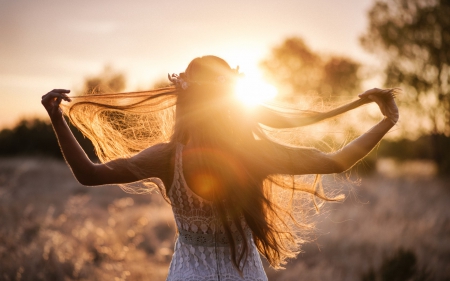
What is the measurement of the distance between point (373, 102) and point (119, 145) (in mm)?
1641

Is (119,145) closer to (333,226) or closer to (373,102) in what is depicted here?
(373,102)

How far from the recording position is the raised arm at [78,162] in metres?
2.17

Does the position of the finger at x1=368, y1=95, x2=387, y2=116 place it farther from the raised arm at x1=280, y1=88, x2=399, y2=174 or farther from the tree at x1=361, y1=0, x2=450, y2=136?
the tree at x1=361, y1=0, x2=450, y2=136

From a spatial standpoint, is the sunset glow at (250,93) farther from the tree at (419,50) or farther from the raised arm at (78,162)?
the tree at (419,50)

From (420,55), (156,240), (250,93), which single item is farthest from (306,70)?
(250,93)

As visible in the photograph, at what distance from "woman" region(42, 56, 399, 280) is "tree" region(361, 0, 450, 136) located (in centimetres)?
1939

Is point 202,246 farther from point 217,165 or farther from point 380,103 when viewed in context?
point 380,103

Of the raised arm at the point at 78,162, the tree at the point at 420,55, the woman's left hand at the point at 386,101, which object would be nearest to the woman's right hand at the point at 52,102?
the raised arm at the point at 78,162

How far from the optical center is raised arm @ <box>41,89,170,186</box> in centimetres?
217

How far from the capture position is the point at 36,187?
13797 millimetres

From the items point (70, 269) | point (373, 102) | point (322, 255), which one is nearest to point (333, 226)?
point (322, 255)

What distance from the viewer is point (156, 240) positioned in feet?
29.2

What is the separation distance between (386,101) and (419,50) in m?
20.2

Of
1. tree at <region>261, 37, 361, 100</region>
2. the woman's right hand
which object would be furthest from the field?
tree at <region>261, 37, 361, 100</region>
